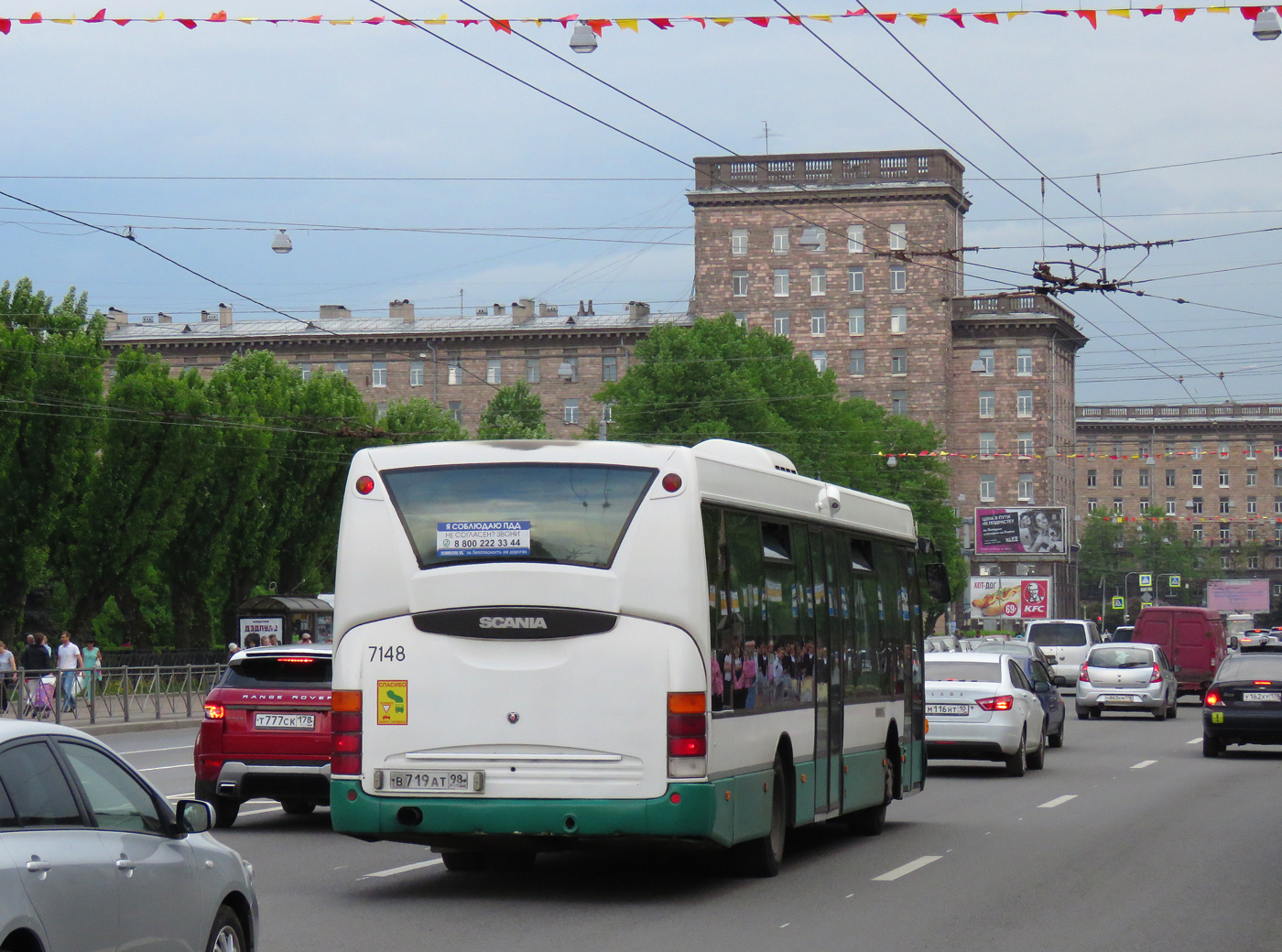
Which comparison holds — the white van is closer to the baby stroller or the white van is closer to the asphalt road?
the baby stroller

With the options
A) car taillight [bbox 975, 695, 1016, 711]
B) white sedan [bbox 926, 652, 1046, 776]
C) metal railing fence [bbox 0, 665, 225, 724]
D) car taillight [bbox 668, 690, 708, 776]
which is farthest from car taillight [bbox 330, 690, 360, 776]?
metal railing fence [bbox 0, 665, 225, 724]

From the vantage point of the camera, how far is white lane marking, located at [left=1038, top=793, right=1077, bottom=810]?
18.4m

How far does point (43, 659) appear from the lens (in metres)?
33.8

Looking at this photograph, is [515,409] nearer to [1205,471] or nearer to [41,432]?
[41,432]

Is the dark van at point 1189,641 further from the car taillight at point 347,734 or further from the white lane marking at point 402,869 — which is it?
the car taillight at point 347,734

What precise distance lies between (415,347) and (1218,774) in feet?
305

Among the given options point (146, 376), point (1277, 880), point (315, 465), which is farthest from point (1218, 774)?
point (315, 465)

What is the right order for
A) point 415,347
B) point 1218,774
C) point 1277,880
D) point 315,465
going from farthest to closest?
point 415,347, point 315,465, point 1218,774, point 1277,880

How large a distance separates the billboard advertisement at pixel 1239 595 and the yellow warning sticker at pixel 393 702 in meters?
121

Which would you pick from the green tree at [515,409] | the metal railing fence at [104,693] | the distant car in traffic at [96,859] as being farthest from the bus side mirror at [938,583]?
the green tree at [515,409]

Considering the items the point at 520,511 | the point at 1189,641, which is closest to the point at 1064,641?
the point at 1189,641

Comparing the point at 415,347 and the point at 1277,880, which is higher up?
the point at 415,347

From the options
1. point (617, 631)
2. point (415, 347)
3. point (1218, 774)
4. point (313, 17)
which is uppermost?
point (415, 347)

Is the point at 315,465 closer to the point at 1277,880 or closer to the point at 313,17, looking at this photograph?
the point at 313,17
